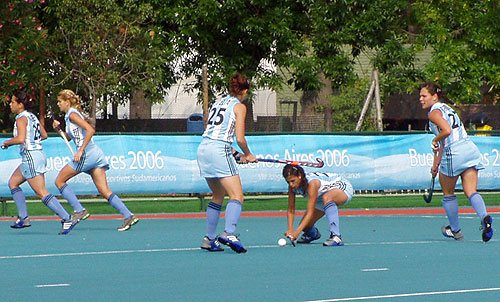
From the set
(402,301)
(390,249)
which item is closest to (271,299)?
(402,301)

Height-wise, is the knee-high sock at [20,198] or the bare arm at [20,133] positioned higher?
the bare arm at [20,133]

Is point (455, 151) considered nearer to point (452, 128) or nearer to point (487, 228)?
point (452, 128)

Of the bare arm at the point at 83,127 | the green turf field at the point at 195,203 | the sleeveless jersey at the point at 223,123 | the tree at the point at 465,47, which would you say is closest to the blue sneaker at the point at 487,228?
the sleeveless jersey at the point at 223,123

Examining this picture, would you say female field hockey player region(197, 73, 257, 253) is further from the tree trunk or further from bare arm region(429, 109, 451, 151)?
the tree trunk

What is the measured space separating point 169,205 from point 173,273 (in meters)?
9.53

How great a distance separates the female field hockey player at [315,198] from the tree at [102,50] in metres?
12.3

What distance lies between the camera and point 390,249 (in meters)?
11.5

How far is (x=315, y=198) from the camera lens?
11.4 m

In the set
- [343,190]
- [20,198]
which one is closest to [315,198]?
[343,190]

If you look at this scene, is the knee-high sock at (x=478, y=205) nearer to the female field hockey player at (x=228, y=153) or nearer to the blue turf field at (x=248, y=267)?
the blue turf field at (x=248, y=267)

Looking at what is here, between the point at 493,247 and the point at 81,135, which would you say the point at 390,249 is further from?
the point at 81,135

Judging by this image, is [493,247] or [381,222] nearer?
[493,247]

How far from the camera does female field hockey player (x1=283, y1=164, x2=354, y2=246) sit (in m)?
11.3

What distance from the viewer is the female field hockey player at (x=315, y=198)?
11.3m
